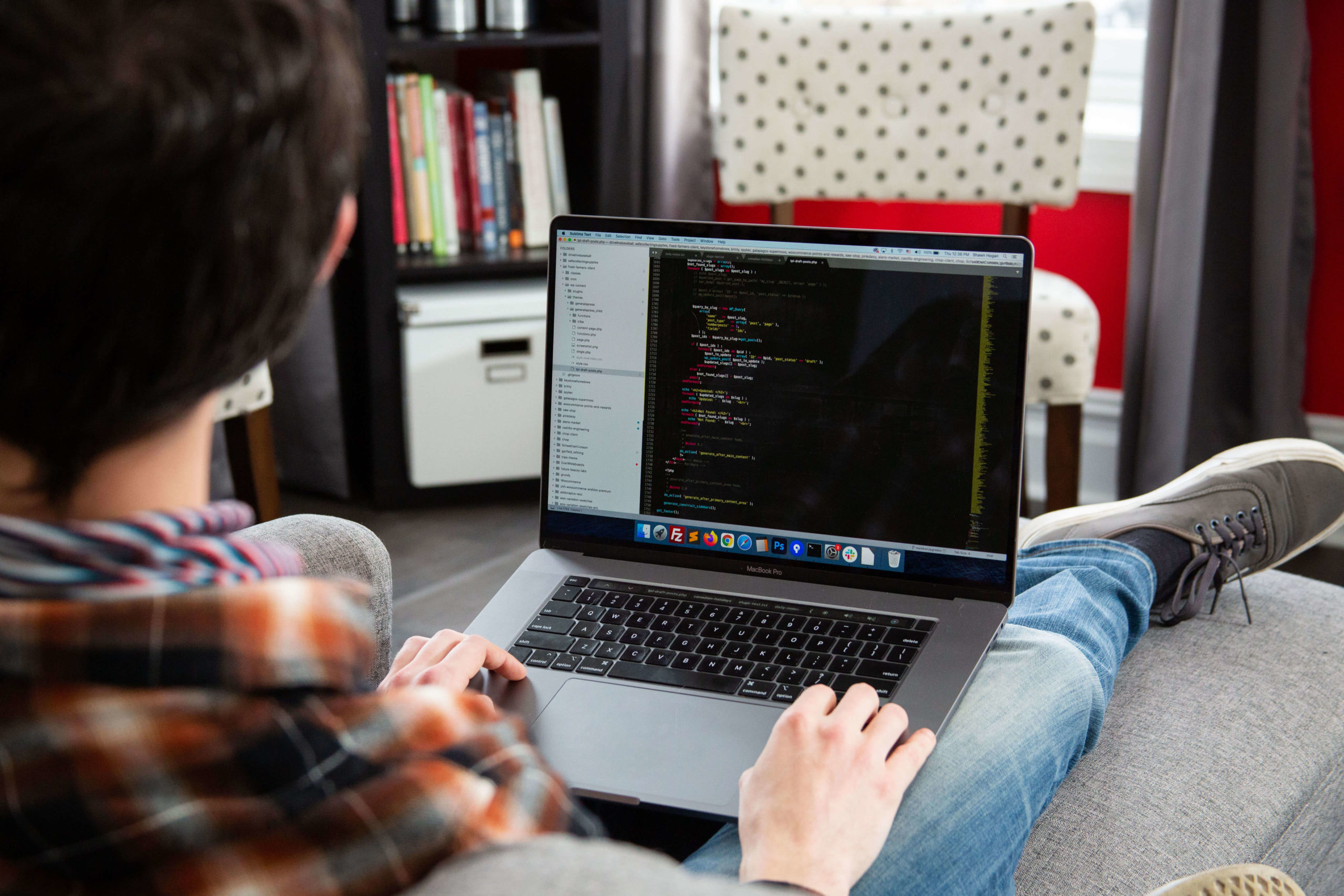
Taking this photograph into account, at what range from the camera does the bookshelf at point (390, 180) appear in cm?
244

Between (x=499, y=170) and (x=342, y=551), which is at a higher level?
(x=499, y=170)

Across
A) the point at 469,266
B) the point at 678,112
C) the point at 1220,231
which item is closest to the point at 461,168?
the point at 469,266

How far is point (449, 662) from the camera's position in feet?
2.89

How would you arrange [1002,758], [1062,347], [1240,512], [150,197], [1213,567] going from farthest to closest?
1. [1062,347]
2. [1240,512]
3. [1213,567]
4. [1002,758]
5. [150,197]

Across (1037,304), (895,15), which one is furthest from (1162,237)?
(895,15)

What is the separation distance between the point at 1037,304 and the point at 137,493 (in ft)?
6.32

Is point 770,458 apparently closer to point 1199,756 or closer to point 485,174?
point 1199,756

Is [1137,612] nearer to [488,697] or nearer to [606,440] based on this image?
[606,440]

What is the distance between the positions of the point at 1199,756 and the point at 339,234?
0.85 m

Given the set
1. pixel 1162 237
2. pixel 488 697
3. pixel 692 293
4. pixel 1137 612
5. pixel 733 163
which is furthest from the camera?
pixel 733 163

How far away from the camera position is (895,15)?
2412mm

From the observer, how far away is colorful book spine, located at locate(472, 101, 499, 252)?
2.55 meters

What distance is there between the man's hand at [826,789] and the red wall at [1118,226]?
1444 mm

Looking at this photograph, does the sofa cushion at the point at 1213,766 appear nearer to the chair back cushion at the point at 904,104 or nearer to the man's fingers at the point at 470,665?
the man's fingers at the point at 470,665
